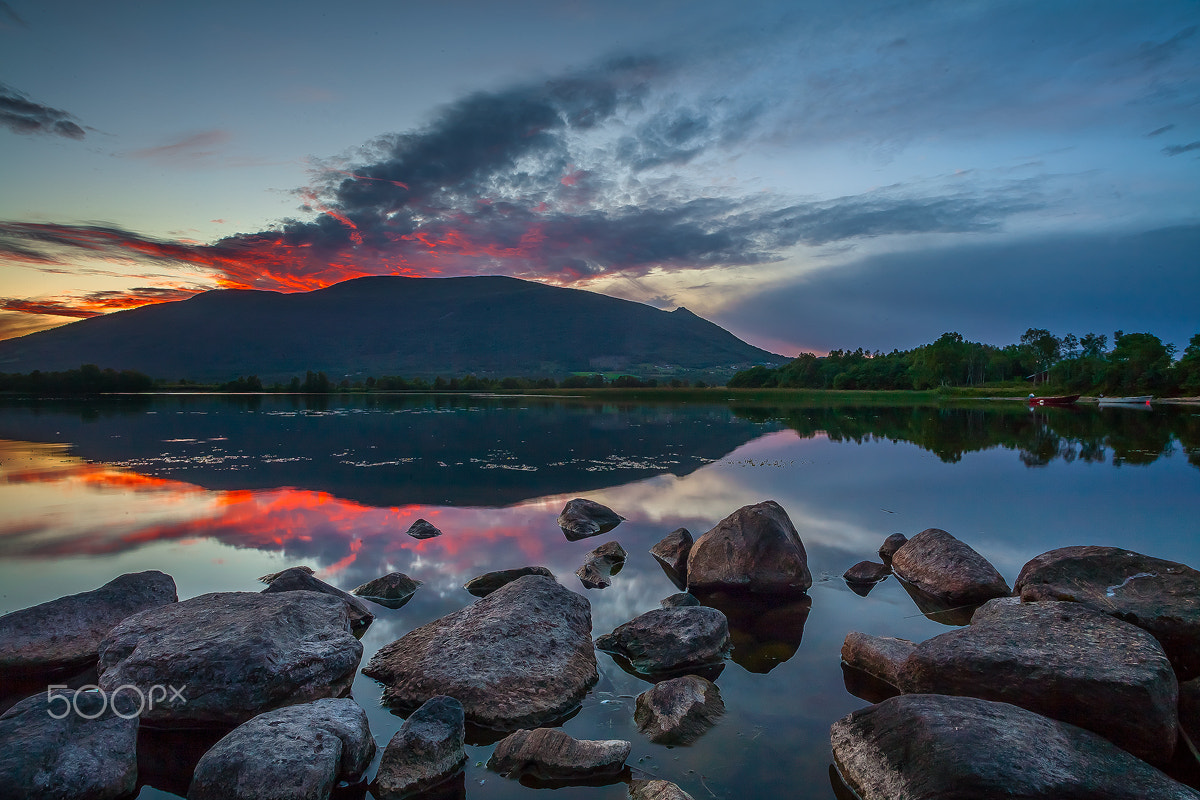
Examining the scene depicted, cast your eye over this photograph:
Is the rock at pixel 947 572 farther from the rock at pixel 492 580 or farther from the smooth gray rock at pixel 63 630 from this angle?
the smooth gray rock at pixel 63 630

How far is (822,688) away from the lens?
7.45 meters

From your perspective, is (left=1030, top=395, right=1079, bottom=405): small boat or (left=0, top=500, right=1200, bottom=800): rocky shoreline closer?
(left=0, top=500, right=1200, bottom=800): rocky shoreline

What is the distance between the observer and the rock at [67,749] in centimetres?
493

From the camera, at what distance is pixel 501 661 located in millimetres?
7195

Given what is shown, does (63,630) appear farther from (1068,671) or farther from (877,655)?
(1068,671)

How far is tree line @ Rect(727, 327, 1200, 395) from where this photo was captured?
95.1 metres

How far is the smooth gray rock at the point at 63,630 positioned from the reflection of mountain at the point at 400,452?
978 centimetres

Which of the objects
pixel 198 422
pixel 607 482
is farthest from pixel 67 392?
pixel 607 482

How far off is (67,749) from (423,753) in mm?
3187

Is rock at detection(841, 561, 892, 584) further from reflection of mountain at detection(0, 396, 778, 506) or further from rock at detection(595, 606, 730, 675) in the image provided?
reflection of mountain at detection(0, 396, 778, 506)

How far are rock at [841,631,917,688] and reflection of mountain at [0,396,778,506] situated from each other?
12434 mm

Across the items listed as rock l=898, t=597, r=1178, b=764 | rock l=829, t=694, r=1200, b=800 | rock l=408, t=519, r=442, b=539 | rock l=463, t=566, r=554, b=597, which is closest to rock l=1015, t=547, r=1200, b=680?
rock l=898, t=597, r=1178, b=764

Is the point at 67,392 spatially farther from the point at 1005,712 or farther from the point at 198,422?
the point at 1005,712

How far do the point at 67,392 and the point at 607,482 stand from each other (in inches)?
5598
